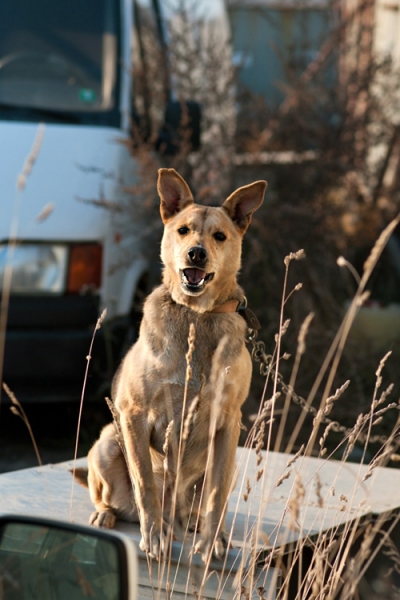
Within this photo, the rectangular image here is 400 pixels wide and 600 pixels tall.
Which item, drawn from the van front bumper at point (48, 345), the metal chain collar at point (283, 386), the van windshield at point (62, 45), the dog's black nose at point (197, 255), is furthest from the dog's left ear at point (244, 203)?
the van windshield at point (62, 45)

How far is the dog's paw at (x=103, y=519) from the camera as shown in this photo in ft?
10.1

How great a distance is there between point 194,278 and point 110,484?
825 millimetres

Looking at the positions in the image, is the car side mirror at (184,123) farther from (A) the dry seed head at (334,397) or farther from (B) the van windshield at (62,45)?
(A) the dry seed head at (334,397)

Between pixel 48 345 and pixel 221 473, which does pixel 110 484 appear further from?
pixel 48 345

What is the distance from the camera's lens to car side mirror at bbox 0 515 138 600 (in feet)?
Answer: 5.39

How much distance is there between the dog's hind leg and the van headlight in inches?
71.4

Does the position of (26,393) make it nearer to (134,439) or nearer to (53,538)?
(134,439)

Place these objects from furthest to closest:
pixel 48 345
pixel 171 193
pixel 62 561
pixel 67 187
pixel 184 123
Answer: pixel 184 123 < pixel 67 187 < pixel 48 345 < pixel 171 193 < pixel 62 561

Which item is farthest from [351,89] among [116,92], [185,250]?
[185,250]

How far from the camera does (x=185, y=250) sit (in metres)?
3.02

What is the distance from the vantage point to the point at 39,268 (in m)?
4.84

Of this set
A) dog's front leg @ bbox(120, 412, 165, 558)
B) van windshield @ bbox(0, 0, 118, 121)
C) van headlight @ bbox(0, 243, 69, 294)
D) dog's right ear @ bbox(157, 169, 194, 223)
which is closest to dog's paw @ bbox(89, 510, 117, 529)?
dog's front leg @ bbox(120, 412, 165, 558)

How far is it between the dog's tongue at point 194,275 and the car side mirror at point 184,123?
2.46 m

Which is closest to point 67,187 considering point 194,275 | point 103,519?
point 194,275
